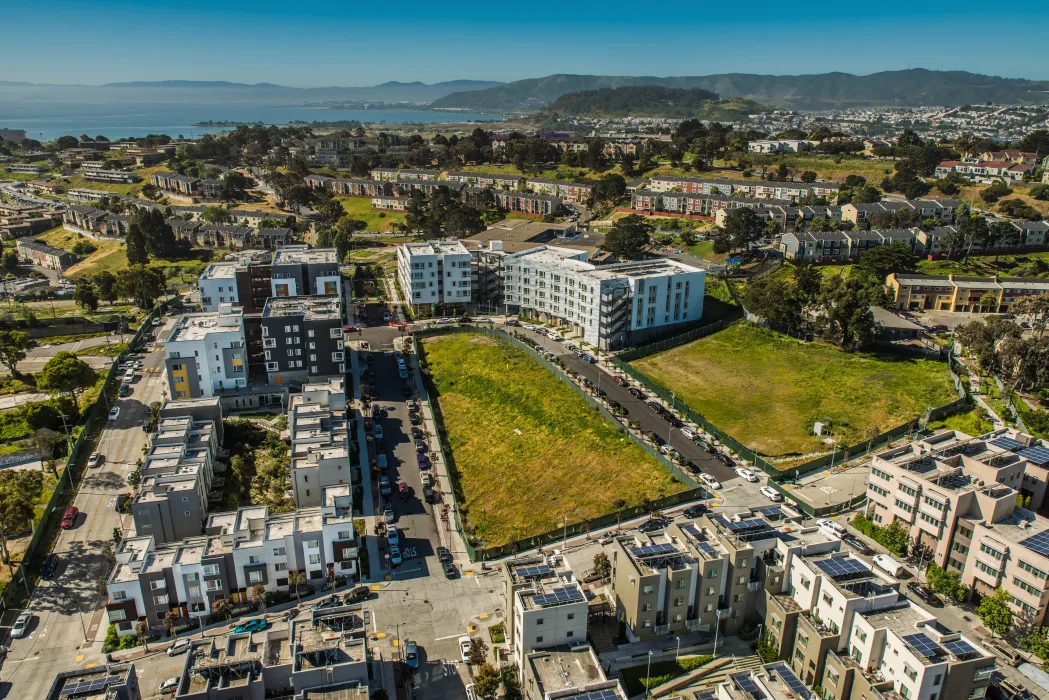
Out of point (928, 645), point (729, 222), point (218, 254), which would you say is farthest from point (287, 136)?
point (928, 645)

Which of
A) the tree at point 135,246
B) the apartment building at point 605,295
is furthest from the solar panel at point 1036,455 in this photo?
the tree at point 135,246

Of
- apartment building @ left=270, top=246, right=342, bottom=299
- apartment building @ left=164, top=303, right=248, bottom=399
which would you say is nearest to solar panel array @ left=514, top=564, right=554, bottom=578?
apartment building @ left=164, top=303, right=248, bottom=399

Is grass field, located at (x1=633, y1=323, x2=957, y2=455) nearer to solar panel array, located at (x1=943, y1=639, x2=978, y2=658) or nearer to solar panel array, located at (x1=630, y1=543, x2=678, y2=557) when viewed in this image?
solar panel array, located at (x1=630, y1=543, x2=678, y2=557)

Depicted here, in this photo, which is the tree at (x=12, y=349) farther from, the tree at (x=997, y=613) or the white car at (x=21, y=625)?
the tree at (x=997, y=613)

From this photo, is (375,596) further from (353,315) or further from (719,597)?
(353,315)

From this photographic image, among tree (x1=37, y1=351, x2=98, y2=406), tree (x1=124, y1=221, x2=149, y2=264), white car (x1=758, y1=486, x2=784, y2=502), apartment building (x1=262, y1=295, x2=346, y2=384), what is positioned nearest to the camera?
white car (x1=758, y1=486, x2=784, y2=502)

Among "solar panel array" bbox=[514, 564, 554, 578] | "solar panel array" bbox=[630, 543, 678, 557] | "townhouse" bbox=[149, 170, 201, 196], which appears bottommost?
"solar panel array" bbox=[514, 564, 554, 578]

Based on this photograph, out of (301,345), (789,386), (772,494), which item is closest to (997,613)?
(772,494)
